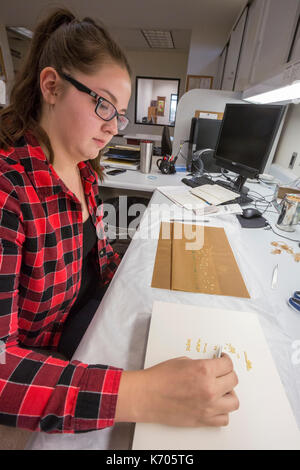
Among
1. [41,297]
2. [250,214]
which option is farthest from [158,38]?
[41,297]

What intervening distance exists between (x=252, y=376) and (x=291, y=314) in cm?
24

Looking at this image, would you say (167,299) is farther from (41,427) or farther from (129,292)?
(41,427)

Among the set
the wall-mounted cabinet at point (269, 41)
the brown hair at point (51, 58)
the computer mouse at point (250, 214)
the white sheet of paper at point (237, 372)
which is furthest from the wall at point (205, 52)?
the white sheet of paper at point (237, 372)

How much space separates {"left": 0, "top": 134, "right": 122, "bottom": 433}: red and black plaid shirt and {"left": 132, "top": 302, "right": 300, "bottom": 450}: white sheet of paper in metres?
0.10

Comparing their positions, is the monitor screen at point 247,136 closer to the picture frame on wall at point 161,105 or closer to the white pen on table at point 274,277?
the white pen on table at point 274,277

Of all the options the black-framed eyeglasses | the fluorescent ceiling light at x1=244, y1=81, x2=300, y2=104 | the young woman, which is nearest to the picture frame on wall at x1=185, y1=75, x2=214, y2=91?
the fluorescent ceiling light at x1=244, y1=81, x2=300, y2=104

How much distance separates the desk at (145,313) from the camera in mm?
336

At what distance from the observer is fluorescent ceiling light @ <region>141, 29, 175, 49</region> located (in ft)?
12.4

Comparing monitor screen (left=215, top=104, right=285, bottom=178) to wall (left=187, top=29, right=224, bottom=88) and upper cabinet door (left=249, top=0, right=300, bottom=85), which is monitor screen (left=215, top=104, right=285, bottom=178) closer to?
upper cabinet door (left=249, top=0, right=300, bottom=85)

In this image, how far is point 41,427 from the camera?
32cm

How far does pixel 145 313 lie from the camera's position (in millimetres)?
530

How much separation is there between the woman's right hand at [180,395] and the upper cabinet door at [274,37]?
1.44 meters
